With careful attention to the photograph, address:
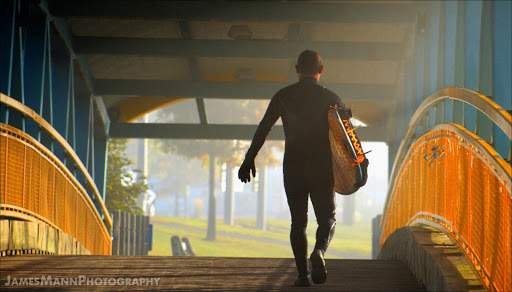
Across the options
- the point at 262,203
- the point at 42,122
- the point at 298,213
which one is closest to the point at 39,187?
the point at 42,122

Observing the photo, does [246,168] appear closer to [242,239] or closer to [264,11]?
[264,11]

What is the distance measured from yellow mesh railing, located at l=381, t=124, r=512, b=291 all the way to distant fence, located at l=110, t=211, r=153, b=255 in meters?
11.2

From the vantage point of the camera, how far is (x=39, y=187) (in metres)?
9.36

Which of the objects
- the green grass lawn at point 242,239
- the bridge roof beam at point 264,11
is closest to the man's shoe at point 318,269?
the bridge roof beam at point 264,11

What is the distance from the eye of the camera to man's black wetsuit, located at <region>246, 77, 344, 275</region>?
19.8ft

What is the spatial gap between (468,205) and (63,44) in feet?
28.6

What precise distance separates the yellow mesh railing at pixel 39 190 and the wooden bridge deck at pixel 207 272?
1029 mm

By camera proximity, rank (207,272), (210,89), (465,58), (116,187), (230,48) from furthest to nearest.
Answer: (116,187)
(210,89)
(230,48)
(465,58)
(207,272)

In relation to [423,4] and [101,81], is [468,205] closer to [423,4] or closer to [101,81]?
[423,4]

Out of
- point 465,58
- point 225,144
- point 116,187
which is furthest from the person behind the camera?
point 225,144

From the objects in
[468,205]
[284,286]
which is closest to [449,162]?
[468,205]

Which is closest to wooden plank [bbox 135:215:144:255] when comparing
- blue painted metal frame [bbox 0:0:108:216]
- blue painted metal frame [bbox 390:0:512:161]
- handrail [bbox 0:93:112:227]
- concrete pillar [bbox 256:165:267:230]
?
handrail [bbox 0:93:112:227]

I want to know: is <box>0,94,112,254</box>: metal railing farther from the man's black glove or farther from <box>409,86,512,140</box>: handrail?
<box>409,86,512,140</box>: handrail

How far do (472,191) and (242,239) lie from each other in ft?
96.5
